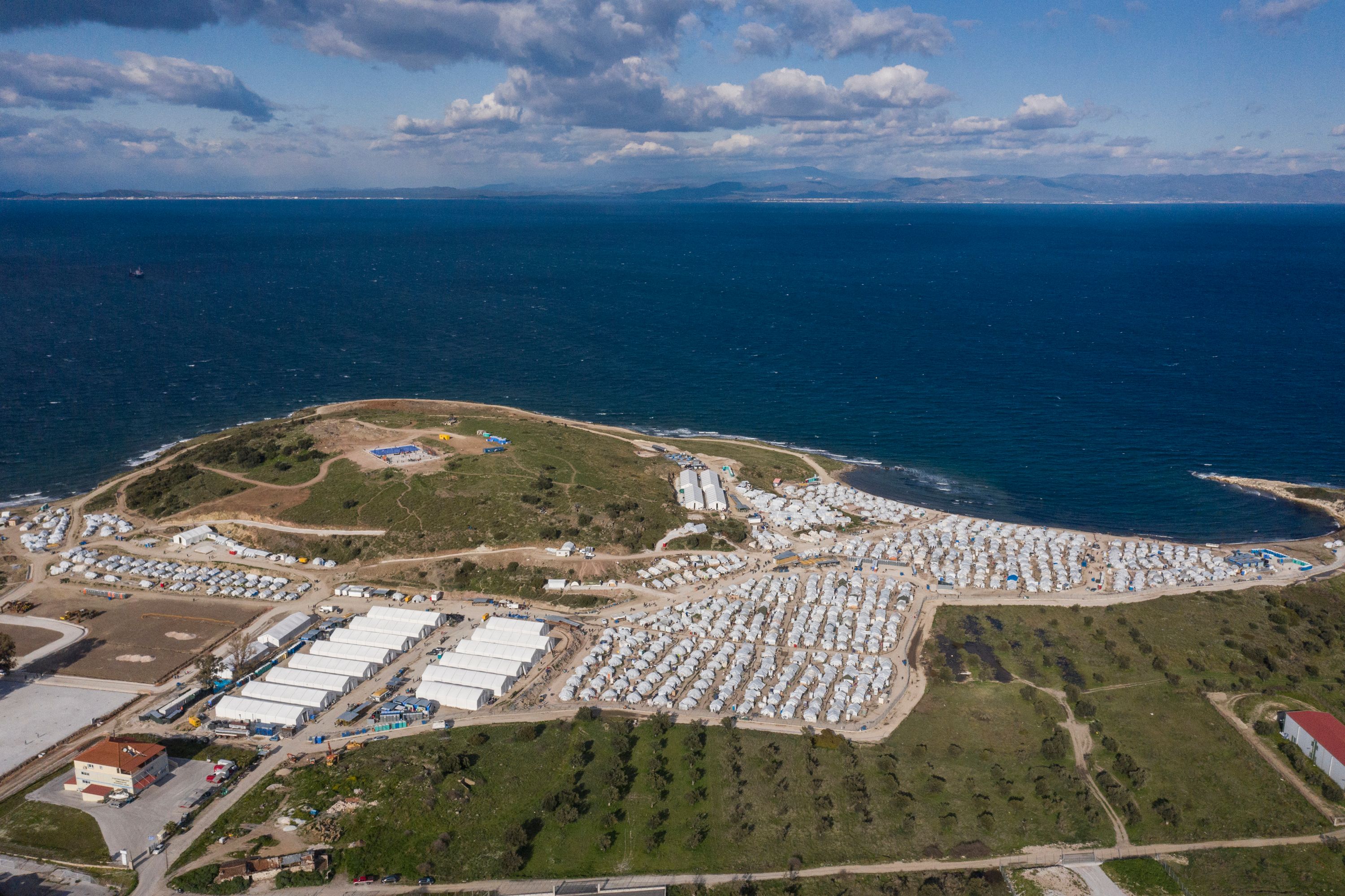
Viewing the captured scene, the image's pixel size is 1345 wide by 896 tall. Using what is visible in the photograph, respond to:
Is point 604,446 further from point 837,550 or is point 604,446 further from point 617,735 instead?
point 617,735

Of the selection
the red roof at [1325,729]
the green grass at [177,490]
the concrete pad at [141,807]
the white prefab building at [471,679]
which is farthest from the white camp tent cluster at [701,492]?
the red roof at [1325,729]

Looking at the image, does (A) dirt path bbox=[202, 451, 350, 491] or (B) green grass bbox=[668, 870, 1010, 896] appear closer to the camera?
(B) green grass bbox=[668, 870, 1010, 896]

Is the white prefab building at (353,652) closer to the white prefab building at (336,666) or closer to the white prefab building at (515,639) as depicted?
the white prefab building at (336,666)

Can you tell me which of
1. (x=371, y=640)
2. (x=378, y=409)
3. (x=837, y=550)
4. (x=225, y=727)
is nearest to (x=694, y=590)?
(x=837, y=550)

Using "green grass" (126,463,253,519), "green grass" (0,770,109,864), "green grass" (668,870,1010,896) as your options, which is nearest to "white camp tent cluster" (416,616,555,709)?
"green grass" (0,770,109,864)

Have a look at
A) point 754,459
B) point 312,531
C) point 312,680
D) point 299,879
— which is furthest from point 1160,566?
point 312,531

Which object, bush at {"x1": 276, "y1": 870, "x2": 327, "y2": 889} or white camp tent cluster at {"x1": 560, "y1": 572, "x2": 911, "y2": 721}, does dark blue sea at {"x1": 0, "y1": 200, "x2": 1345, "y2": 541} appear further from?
bush at {"x1": 276, "y1": 870, "x2": 327, "y2": 889}

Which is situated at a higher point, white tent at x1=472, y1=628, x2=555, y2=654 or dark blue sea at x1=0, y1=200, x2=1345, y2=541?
dark blue sea at x1=0, y1=200, x2=1345, y2=541

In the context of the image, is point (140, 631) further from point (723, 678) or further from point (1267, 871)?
point (1267, 871)
